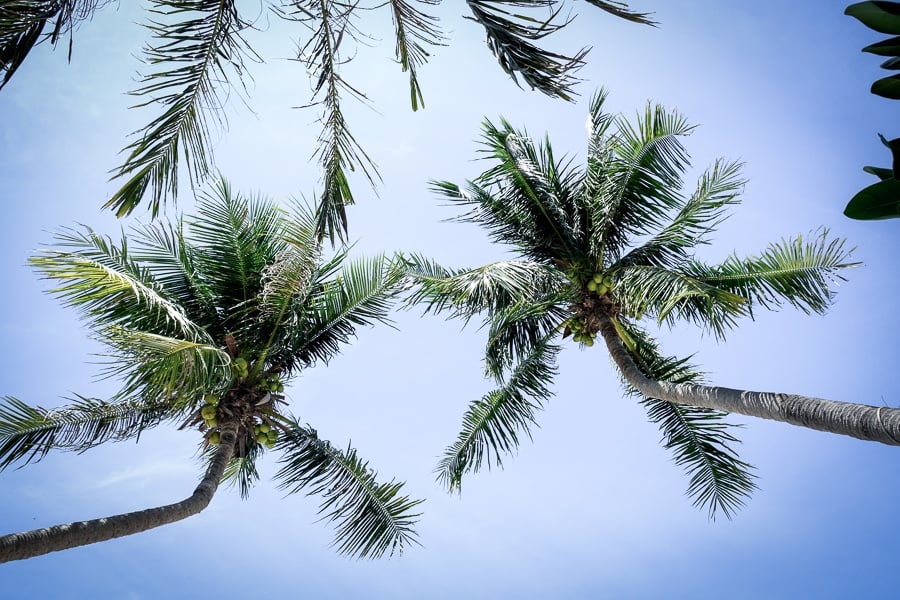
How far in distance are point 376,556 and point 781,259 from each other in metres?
6.61

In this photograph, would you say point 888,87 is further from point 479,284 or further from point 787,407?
point 479,284

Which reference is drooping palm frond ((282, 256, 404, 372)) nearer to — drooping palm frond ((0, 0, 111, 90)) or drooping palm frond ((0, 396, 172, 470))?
drooping palm frond ((0, 396, 172, 470))

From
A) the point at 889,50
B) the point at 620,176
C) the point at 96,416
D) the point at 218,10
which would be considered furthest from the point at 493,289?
the point at 889,50

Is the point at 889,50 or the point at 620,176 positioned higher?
the point at 620,176

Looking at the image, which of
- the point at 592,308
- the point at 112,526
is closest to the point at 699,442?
the point at 592,308

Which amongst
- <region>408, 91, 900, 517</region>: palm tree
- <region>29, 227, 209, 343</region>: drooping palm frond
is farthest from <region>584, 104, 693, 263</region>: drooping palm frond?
<region>29, 227, 209, 343</region>: drooping palm frond

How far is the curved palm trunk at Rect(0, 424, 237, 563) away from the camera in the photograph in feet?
17.9

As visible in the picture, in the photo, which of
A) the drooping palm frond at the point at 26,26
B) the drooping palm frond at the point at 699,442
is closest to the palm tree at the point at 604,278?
the drooping palm frond at the point at 699,442

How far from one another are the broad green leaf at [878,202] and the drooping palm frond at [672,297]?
6.31m

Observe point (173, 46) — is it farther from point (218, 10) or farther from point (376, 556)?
point (376, 556)

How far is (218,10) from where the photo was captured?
4062mm

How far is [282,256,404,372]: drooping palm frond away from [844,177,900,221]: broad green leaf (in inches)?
330

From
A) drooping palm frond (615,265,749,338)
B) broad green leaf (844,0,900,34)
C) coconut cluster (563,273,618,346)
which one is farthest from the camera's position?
coconut cluster (563,273,618,346)

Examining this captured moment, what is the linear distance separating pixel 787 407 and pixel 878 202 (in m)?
5.73
